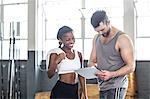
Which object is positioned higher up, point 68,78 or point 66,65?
point 66,65

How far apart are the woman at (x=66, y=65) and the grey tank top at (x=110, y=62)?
233mm

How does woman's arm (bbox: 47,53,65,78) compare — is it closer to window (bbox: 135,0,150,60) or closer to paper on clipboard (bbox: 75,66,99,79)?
paper on clipboard (bbox: 75,66,99,79)

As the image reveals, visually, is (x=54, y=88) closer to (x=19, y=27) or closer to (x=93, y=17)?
(x=93, y=17)

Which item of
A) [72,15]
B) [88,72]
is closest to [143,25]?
[72,15]

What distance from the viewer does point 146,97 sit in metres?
3.40

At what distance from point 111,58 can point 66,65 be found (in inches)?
16.5

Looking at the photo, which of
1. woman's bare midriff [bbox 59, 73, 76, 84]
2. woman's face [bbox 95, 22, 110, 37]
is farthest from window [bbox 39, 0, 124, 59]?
woman's face [bbox 95, 22, 110, 37]

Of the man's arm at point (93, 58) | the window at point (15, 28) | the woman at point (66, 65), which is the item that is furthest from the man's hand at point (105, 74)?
the window at point (15, 28)

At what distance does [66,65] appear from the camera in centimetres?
234

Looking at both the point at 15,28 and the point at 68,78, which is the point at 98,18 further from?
the point at 15,28

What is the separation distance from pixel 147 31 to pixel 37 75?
1509 millimetres

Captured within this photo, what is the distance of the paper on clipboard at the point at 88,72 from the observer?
2.14 m

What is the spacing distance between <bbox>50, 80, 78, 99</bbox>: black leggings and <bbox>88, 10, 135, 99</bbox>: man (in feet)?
0.87

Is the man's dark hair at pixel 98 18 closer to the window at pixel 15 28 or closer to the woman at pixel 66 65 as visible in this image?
the woman at pixel 66 65
